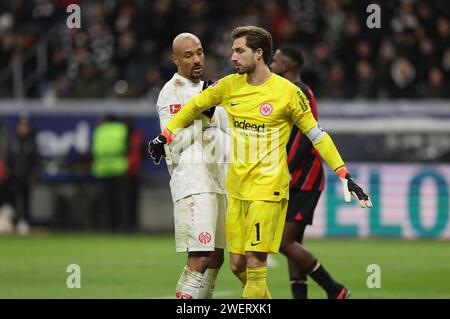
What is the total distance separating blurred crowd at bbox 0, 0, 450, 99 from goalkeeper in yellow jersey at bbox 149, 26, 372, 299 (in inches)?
439

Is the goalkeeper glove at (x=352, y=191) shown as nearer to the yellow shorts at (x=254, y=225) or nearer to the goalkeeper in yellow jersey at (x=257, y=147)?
the goalkeeper in yellow jersey at (x=257, y=147)

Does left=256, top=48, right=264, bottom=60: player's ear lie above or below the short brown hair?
below

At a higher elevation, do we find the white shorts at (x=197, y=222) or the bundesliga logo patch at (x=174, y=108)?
the bundesliga logo patch at (x=174, y=108)

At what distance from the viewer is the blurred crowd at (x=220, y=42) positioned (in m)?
20.3

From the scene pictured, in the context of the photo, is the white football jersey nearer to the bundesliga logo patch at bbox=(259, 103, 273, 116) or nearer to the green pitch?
the bundesliga logo patch at bbox=(259, 103, 273, 116)

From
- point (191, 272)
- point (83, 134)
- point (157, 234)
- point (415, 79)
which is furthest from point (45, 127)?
point (191, 272)

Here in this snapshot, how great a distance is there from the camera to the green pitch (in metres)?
11.7

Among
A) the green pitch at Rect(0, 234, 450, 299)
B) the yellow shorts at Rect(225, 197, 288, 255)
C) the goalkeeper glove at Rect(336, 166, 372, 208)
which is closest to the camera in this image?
the goalkeeper glove at Rect(336, 166, 372, 208)

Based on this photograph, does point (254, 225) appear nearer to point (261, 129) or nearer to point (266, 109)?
point (261, 129)

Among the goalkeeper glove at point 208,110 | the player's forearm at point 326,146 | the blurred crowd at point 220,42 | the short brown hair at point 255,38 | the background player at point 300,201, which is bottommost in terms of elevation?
the background player at point 300,201

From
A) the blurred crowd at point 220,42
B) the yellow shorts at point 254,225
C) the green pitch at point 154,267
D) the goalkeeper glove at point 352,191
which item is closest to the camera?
the goalkeeper glove at point 352,191

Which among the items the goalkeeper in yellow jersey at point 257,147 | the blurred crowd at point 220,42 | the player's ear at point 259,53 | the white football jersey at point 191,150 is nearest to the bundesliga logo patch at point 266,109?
the goalkeeper in yellow jersey at point 257,147

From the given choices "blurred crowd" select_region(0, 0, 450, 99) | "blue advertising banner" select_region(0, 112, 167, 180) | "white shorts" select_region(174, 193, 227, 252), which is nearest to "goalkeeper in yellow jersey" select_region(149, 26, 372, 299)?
"white shorts" select_region(174, 193, 227, 252)

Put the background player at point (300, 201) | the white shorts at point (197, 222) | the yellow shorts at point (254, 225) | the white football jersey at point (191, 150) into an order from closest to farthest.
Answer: the yellow shorts at point (254, 225) → the white shorts at point (197, 222) → the white football jersey at point (191, 150) → the background player at point (300, 201)
